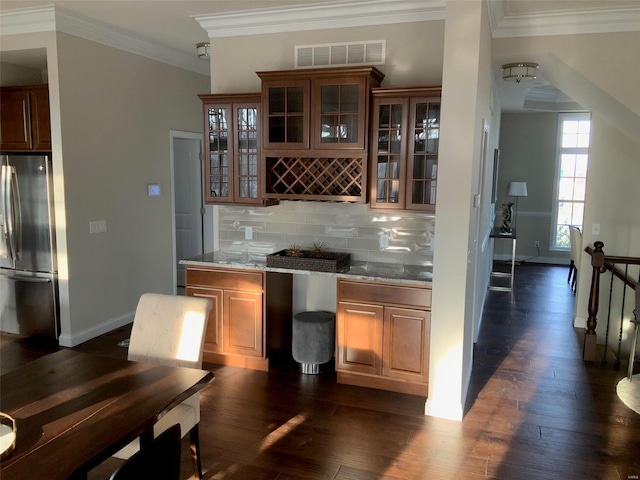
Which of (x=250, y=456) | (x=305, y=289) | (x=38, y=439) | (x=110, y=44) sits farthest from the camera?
(x=110, y=44)

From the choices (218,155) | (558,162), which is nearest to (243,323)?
(218,155)

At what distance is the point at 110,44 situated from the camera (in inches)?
193

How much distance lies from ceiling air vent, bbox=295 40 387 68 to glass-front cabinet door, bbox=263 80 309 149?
1.38ft

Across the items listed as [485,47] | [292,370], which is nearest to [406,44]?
[485,47]

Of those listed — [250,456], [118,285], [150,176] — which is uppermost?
[150,176]

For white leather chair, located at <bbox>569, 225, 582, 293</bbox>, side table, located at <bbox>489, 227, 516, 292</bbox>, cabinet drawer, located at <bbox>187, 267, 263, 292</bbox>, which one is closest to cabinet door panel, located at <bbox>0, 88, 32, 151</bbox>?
cabinet drawer, located at <bbox>187, 267, 263, 292</bbox>

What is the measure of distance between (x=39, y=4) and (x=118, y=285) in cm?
262

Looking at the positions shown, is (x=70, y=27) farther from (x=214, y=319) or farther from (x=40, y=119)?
(x=214, y=319)

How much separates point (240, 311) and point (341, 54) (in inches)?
90.0

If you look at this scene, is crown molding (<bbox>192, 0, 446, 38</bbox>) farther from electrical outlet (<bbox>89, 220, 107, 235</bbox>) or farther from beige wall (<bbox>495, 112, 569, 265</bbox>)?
beige wall (<bbox>495, 112, 569, 265</bbox>)

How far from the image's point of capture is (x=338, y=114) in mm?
3936

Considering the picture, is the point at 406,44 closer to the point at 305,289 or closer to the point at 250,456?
the point at 305,289

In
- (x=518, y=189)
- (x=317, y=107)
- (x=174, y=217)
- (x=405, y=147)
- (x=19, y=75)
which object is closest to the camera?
(x=405, y=147)

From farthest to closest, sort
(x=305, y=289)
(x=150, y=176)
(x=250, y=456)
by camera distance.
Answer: (x=150, y=176) < (x=305, y=289) < (x=250, y=456)
